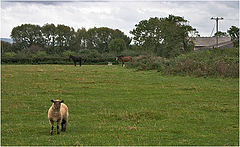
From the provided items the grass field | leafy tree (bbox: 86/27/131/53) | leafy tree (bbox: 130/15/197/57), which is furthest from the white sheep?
leafy tree (bbox: 86/27/131/53)

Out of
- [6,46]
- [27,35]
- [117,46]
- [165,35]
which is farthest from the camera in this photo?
[27,35]

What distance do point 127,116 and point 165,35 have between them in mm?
48068

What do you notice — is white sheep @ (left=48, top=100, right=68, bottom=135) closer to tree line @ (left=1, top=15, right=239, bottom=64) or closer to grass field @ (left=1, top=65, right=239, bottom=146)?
grass field @ (left=1, top=65, right=239, bottom=146)

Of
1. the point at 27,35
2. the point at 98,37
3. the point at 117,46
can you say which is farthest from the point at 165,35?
the point at 27,35

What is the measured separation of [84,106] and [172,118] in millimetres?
4198

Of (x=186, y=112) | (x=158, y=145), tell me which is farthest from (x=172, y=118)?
(x=158, y=145)

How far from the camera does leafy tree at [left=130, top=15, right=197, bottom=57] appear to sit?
5491 centimetres

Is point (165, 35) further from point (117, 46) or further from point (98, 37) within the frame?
point (98, 37)

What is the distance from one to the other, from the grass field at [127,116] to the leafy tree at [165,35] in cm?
3337

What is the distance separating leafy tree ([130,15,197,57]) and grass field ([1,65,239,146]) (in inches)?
1314

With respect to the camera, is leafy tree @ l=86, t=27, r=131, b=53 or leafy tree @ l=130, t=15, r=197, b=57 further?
leafy tree @ l=86, t=27, r=131, b=53

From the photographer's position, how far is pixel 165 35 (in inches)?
2378

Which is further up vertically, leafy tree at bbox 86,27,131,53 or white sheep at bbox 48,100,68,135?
leafy tree at bbox 86,27,131,53

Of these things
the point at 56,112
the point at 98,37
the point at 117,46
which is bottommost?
the point at 56,112
